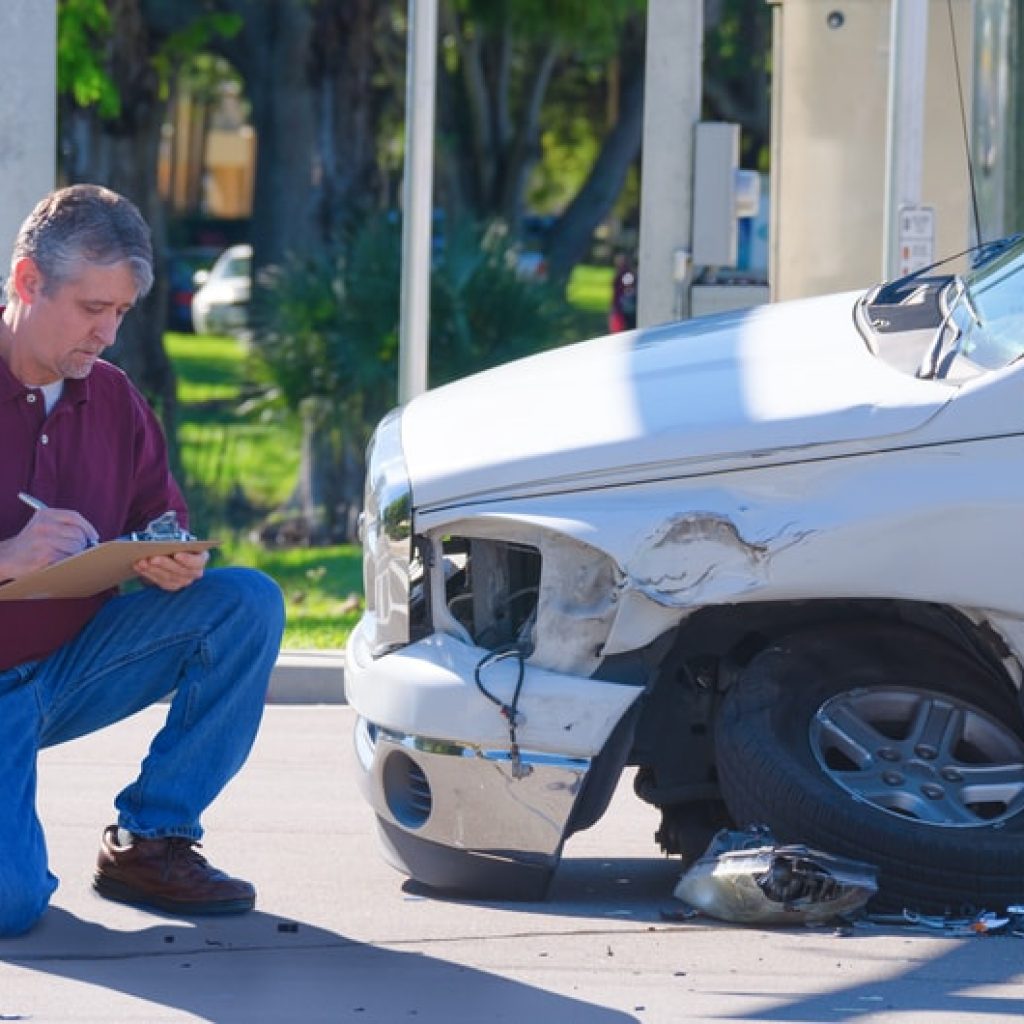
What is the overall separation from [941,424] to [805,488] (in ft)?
1.00

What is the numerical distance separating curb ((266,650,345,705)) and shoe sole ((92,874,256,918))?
2855 millimetres

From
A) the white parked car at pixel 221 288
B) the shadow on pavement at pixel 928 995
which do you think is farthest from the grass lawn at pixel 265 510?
the white parked car at pixel 221 288

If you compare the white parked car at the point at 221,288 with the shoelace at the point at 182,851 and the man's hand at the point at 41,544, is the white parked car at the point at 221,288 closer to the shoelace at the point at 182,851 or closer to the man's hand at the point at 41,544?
the shoelace at the point at 182,851

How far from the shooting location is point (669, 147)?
33.3 ft

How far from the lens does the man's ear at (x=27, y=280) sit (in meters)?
4.88

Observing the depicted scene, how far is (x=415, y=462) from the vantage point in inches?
Answer: 200

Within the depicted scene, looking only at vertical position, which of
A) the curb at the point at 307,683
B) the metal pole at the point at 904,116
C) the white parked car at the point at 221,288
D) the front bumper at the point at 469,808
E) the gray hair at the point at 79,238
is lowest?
the white parked car at the point at 221,288

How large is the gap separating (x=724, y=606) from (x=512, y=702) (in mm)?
522

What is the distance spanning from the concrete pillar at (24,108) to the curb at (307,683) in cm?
201

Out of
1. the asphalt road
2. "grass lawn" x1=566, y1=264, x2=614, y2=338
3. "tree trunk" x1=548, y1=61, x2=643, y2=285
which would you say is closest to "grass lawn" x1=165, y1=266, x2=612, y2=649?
the asphalt road

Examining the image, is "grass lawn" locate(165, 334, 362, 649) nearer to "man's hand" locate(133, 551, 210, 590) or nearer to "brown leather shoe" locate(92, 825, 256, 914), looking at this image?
"brown leather shoe" locate(92, 825, 256, 914)

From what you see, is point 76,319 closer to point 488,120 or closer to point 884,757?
point 884,757

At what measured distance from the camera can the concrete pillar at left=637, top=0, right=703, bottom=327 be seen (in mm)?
10039

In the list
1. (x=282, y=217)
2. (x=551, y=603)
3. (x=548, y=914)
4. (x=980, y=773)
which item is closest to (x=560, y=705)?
(x=551, y=603)
